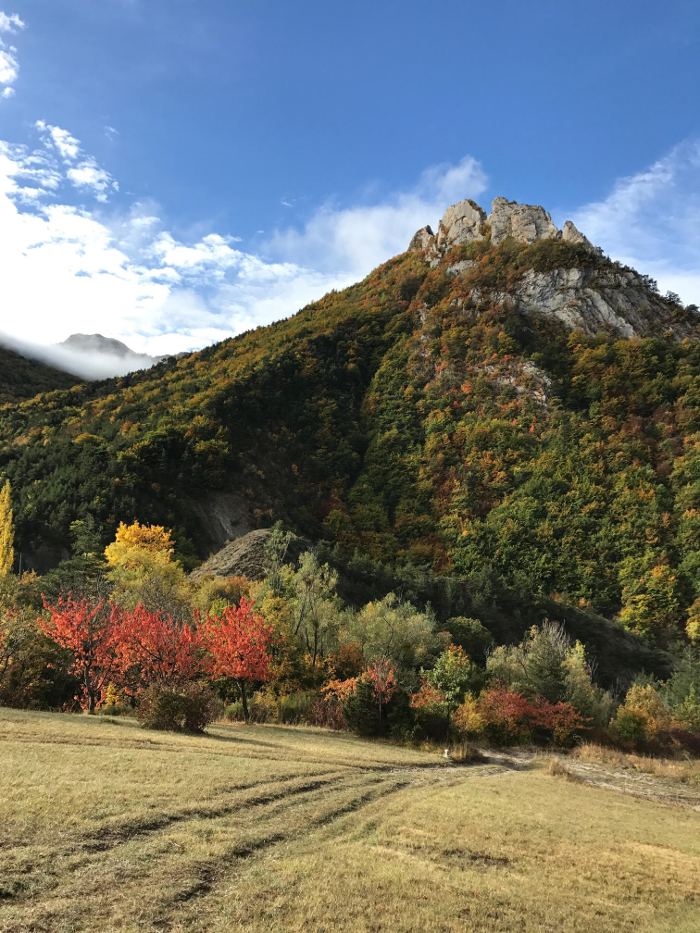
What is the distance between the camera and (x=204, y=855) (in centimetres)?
823

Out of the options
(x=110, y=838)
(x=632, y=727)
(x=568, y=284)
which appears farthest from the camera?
(x=568, y=284)

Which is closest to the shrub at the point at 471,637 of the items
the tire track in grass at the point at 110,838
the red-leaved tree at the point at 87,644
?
the red-leaved tree at the point at 87,644

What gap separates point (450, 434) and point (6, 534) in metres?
63.5

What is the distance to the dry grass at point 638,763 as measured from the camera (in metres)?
28.6

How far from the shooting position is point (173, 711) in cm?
2134

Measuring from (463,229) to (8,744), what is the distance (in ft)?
407

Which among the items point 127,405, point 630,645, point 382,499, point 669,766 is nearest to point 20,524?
point 127,405

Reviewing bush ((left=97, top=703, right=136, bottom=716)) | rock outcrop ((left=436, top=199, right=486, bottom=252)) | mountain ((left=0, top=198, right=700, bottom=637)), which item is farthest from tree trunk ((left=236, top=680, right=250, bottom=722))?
rock outcrop ((left=436, top=199, right=486, bottom=252))

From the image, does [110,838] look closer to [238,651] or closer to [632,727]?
[238,651]

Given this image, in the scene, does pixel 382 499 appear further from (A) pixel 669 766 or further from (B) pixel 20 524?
(A) pixel 669 766

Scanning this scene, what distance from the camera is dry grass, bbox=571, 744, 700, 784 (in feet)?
93.9

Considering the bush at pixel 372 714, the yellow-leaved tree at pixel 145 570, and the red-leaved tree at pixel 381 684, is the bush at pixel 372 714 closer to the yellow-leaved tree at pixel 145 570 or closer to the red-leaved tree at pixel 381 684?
the red-leaved tree at pixel 381 684

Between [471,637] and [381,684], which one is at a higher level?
[471,637]

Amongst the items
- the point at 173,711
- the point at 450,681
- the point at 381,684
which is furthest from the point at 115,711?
the point at 450,681
